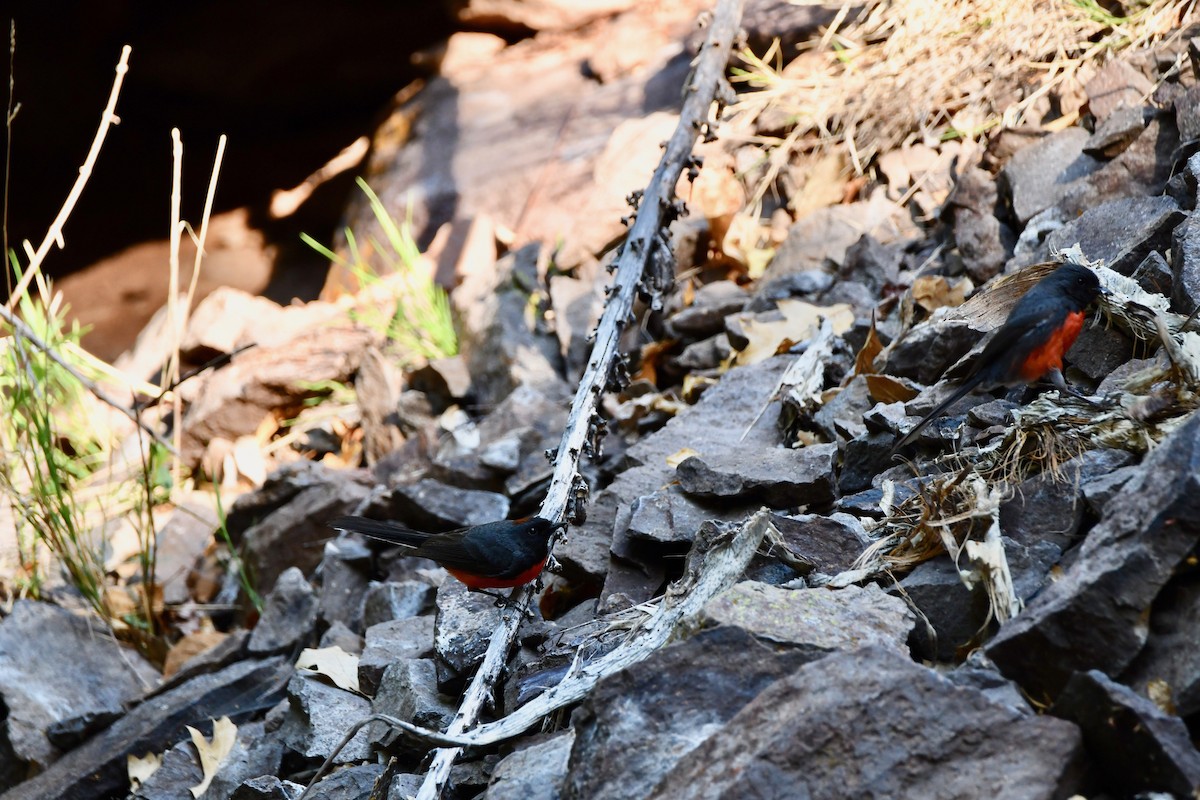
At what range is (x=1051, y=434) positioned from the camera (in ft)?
8.64

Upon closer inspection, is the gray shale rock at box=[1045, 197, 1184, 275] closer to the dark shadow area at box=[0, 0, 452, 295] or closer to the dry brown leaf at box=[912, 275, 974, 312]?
the dry brown leaf at box=[912, 275, 974, 312]

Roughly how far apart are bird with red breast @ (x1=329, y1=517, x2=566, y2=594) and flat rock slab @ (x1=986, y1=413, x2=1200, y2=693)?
143 cm

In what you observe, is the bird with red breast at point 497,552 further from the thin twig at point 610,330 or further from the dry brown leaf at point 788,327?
the dry brown leaf at point 788,327

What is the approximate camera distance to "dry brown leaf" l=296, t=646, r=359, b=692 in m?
3.40

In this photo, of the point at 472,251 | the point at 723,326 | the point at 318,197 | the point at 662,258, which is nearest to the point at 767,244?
the point at 723,326

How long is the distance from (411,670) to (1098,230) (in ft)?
9.69

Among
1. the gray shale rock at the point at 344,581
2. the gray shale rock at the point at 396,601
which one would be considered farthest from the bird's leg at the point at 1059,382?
the gray shale rock at the point at 344,581

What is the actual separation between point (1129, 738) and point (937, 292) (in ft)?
9.16

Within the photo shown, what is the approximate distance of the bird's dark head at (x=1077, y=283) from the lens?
3039mm

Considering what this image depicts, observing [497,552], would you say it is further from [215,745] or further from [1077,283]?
[1077,283]

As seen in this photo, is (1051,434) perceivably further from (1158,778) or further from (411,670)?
(411,670)

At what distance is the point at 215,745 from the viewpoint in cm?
362

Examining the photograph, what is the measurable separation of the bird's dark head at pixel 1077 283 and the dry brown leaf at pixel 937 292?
3.76 feet

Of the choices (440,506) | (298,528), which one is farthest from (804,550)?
(298,528)
